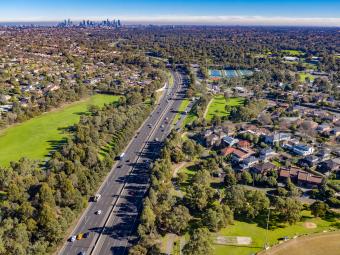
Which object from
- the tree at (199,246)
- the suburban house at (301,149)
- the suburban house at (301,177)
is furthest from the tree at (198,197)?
the suburban house at (301,149)

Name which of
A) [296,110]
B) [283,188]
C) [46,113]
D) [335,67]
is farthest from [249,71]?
[283,188]

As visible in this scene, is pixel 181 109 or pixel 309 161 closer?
pixel 309 161

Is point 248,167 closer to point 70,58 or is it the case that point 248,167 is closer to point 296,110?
point 296,110

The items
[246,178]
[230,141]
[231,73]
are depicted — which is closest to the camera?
[246,178]

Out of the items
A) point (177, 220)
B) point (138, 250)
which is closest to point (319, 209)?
point (177, 220)

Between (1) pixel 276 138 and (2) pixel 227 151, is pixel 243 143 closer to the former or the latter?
(2) pixel 227 151

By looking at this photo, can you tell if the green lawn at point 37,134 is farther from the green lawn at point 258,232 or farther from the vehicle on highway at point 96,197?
the green lawn at point 258,232
